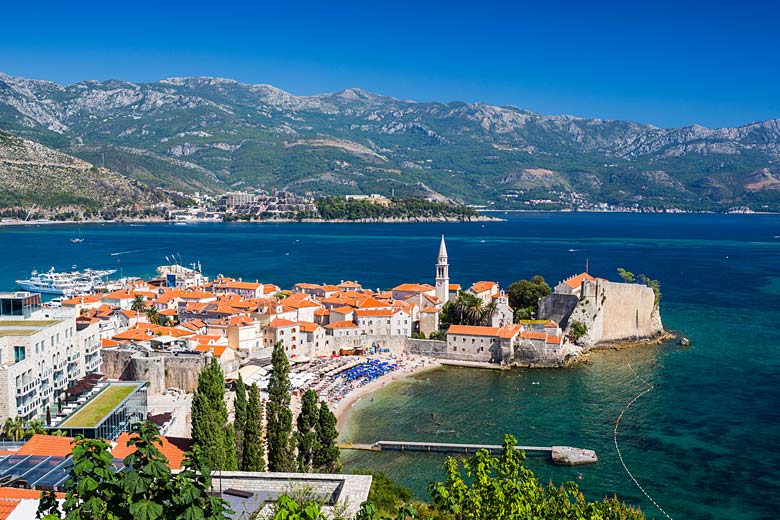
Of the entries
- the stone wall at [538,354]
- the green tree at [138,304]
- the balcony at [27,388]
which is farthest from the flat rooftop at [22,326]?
the stone wall at [538,354]

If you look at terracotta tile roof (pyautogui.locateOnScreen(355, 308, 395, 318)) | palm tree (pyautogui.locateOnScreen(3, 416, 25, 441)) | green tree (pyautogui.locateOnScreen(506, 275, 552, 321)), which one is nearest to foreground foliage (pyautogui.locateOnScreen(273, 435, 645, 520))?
palm tree (pyautogui.locateOnScreen(3, 416, 25, 441))

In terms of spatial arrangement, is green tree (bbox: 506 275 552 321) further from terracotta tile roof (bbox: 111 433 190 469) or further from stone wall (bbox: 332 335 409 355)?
terracotta tile roof (bbox: 111 433 190 469)

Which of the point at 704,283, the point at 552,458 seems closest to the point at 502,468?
the point at 552,458

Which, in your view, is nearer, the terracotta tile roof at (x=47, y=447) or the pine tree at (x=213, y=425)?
the terracotta tile roof at (x=47, y=447)

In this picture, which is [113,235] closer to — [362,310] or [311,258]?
[311,258]

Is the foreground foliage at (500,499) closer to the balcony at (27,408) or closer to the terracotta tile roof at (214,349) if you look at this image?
the balcony at (27,408)
